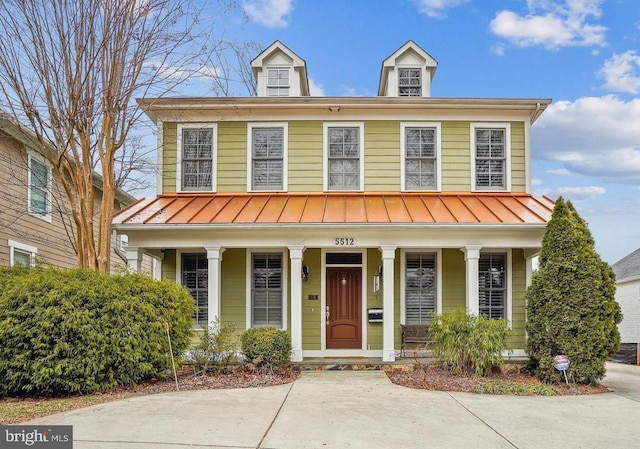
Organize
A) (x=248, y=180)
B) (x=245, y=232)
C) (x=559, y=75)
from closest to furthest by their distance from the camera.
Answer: (x=245, y=232), (x=248, y=180), (x=559, y=75)

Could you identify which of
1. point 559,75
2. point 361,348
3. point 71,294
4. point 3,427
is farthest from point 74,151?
point 559,75

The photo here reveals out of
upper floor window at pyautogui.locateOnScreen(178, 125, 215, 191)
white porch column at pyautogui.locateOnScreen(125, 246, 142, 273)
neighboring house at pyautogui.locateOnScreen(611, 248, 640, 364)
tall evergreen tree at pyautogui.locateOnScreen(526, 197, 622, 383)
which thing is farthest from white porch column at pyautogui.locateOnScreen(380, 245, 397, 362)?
neighboring house at pyautogui.locateOnScreen(611, 248, 640, 364)

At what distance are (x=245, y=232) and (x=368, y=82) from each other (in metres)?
11.1

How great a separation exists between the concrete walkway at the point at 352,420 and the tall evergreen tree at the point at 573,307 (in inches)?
33.8

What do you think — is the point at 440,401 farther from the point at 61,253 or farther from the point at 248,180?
the point at 61,253

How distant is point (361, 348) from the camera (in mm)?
12078

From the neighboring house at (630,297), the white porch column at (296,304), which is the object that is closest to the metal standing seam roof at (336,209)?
the white porch column at (296,304)

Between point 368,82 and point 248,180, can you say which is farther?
point 368,82

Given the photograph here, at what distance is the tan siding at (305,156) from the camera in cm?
1255

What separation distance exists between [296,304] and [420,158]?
458cm

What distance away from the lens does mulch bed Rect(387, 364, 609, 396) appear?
898 centimetres

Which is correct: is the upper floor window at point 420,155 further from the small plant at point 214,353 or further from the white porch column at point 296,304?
the small plant at point 214,353

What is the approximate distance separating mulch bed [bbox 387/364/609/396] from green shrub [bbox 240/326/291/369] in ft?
6.83

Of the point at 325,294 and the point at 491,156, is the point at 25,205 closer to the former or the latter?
the point at 325,294
